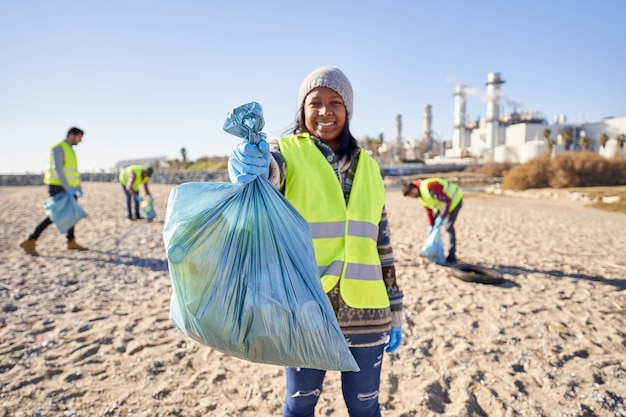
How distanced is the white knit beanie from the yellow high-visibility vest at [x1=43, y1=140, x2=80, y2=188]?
214 inches

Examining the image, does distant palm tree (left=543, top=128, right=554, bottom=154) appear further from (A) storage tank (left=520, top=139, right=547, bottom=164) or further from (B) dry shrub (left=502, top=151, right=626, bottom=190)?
(B) dry shrub (left=502, top=151, right=626, bottom=190)

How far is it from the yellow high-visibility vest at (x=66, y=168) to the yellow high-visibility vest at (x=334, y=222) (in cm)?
549

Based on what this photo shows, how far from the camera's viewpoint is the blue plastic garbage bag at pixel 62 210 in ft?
18.1

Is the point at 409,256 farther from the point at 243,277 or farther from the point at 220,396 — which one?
the point at 243,277

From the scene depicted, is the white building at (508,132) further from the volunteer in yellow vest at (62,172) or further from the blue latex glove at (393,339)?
the blue latex glove at (393,339)

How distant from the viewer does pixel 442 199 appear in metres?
5.71

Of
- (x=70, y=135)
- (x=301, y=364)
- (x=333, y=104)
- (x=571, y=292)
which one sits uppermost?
(x=70, y=135)

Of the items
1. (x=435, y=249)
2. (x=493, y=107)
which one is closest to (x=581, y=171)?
(x=435, y=249)

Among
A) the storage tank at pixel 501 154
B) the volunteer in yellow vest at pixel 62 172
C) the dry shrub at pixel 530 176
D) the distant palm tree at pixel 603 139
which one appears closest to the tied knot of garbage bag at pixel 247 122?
the volunteer in yellow vest at pixel 62 172

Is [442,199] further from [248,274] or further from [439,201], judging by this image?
[248,274]

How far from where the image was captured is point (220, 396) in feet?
8.04

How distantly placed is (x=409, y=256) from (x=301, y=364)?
5.36 metres

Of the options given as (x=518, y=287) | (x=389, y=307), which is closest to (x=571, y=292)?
(x=518, y=287)

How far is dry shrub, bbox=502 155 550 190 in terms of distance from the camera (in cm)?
2441
